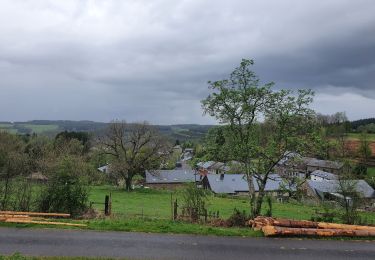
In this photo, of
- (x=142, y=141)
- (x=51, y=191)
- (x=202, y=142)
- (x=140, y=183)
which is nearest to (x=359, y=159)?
(x=140, y=183)

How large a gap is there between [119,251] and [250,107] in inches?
449

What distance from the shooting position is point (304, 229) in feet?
52.7

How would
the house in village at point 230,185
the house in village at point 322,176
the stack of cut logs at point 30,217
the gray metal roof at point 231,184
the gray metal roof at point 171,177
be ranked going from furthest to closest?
the house in village at point 322,176 < the gray metal roof at point 171,177 < the gray metal roof at point 231,184 < the house in village at point 230,185 < the stack of cut logs at point 30,217

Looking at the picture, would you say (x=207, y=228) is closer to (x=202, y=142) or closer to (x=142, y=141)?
(x=202, y=142)

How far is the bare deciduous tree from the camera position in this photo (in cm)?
6519

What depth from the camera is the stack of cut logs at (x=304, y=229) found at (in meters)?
15.9

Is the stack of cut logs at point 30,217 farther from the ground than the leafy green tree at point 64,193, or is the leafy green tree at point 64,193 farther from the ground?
the leafy green tree at point 64,193

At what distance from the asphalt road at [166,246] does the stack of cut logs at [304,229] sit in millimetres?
550

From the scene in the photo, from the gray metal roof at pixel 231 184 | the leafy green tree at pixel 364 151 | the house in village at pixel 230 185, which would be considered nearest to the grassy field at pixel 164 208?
A: the house in village at pixel 230 185

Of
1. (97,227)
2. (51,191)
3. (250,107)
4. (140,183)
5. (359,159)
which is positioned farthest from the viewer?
(359,159)

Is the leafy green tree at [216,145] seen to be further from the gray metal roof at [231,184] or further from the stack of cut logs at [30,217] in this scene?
the gray metal roof at [231,184]

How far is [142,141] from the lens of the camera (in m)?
65.4

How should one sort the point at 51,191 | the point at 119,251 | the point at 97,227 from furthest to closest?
the point at 51,191, the point at 97,227, the point at 119,251

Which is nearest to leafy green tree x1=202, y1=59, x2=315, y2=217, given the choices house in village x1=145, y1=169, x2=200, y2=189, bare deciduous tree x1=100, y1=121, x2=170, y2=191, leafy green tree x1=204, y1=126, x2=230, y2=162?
leafy green tree x1=204, y1=126, x2=230, y2=162
